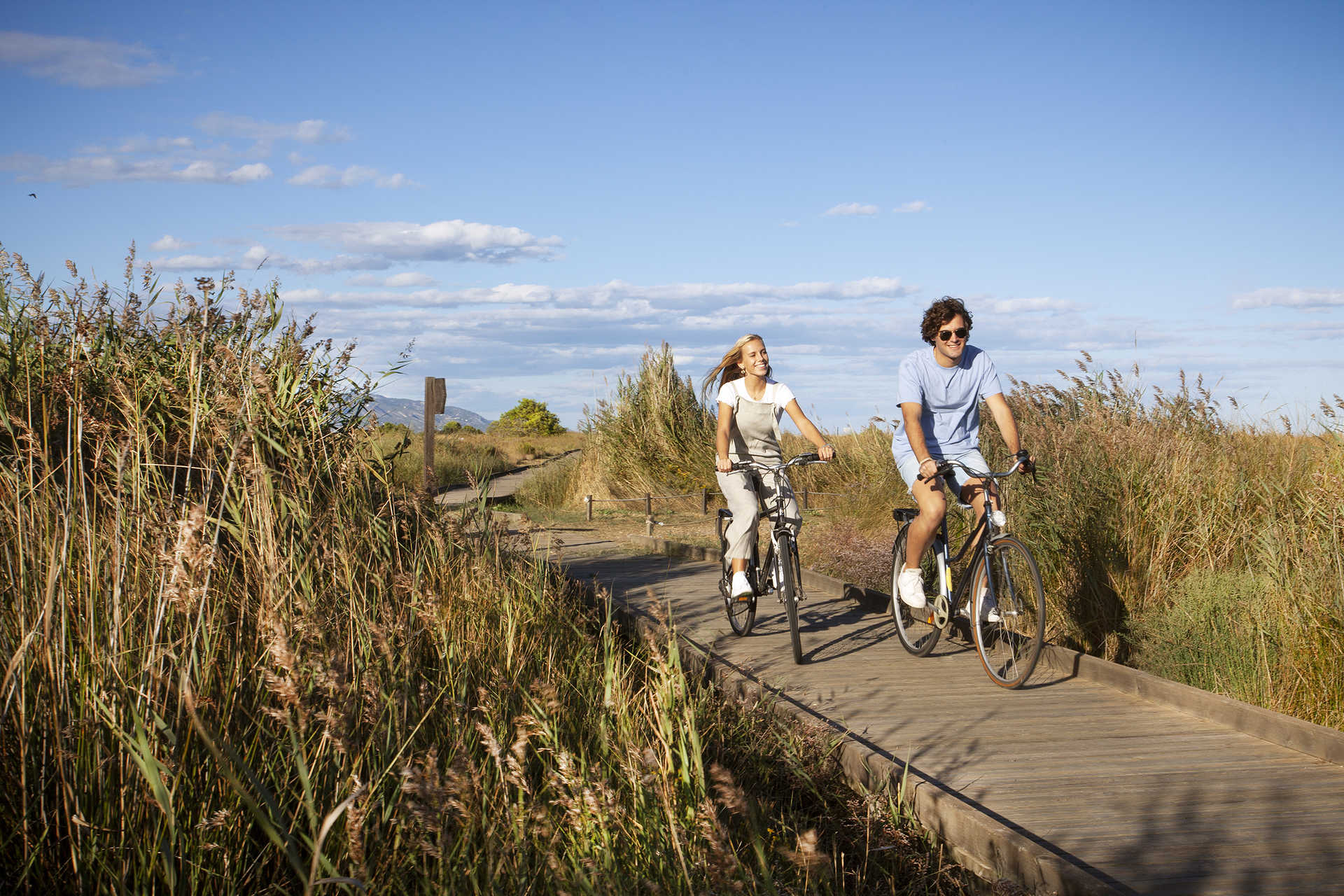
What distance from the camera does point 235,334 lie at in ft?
20.7

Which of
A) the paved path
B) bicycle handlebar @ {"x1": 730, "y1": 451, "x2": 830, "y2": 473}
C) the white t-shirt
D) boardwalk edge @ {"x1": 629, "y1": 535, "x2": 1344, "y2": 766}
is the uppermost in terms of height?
the white t-shirt

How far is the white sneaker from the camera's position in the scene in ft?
19.6

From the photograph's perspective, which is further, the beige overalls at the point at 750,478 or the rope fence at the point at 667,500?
the rope fence at the point at 667,500

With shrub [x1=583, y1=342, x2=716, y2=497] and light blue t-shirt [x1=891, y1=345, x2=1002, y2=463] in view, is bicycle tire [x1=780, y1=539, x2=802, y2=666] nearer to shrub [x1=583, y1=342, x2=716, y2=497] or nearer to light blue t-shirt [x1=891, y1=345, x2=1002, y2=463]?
light blue t-shirt [x1=891, y1=345, x2=1002, y2=463]

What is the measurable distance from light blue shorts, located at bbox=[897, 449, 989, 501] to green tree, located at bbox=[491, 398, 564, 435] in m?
46.8

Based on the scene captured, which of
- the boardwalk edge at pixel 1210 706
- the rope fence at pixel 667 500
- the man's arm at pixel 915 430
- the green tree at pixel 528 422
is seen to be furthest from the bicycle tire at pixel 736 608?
the green tree at pixel 528 422

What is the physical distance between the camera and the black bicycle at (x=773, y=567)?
5934 millimetres

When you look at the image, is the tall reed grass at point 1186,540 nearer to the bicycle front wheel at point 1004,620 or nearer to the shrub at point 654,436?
the bicycle front wheel at point 1004,620

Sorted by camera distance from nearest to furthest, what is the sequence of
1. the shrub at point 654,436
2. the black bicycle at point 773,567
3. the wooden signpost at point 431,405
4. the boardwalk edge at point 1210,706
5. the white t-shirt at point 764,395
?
the boardwalk edge at point 1210,706 → the black bicycle at point 773,567 → the white t-shirt at point 764,395 → the wooden signpost at point 431,405 → the shrub at point 654,436

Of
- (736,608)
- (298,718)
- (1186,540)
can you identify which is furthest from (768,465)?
(298,718)

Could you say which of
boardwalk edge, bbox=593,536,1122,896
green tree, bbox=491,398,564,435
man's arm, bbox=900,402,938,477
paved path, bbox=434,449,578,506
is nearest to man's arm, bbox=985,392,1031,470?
man's arm, bbox=900,402,938,477

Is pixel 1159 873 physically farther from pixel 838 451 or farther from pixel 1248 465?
pixel 838 451

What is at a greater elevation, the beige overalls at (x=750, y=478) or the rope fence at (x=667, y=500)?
the beige overalls at (x=750, y=478)

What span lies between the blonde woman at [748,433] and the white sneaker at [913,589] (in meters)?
0.69
